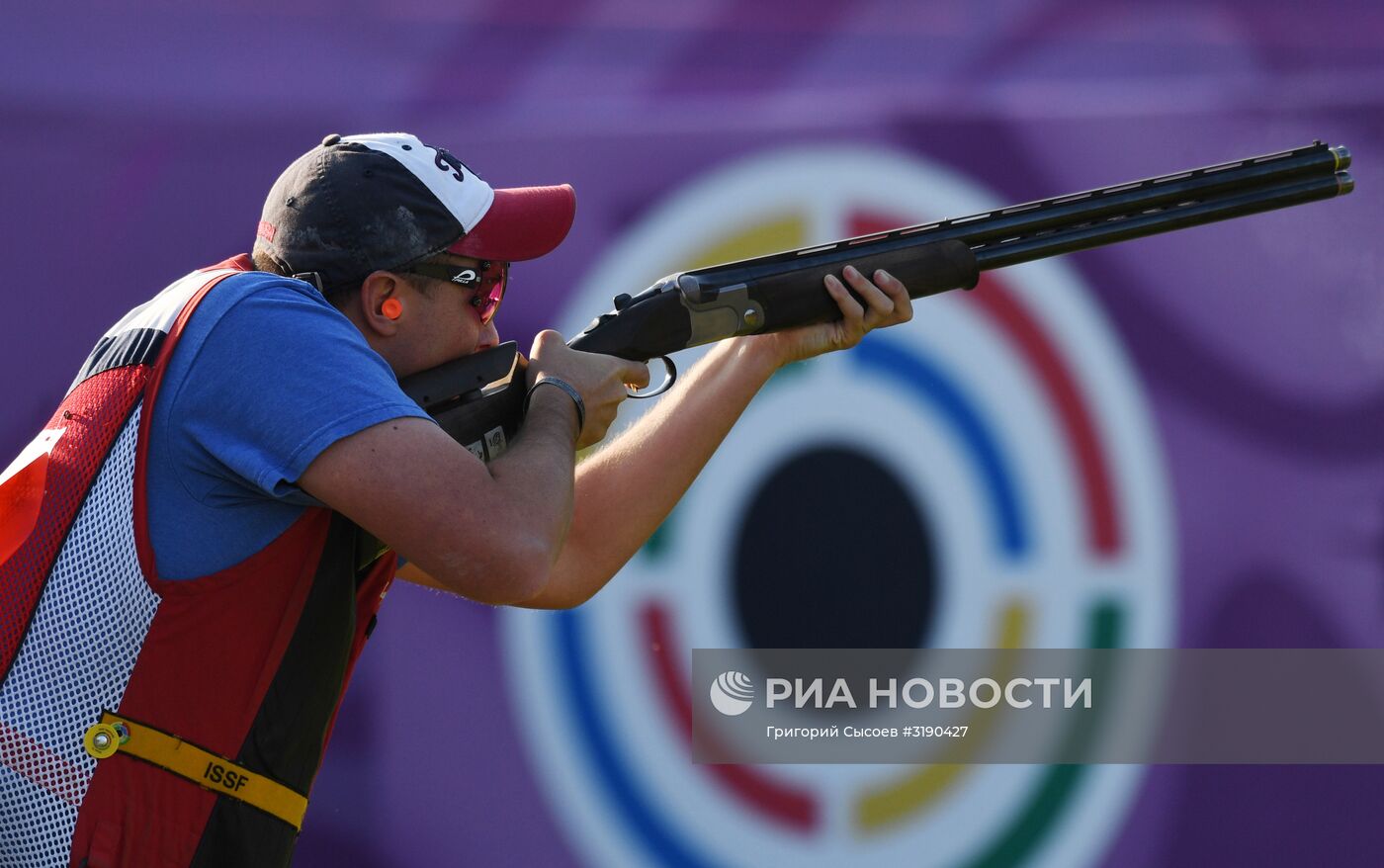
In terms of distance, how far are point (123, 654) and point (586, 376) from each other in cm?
73

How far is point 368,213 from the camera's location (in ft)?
5.74

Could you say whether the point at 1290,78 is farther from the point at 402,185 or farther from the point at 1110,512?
the point at 402,185

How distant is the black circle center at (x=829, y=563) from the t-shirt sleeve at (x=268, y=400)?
1538 mm

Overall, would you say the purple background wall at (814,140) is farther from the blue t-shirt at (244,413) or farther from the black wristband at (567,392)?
the blue t-shirt at (244,413)

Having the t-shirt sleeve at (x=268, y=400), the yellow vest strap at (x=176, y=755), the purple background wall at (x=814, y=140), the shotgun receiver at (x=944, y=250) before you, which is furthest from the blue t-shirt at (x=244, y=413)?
the purple background wall at (x=814, y=140)

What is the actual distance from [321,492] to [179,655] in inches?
10.4

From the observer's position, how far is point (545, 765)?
297cm

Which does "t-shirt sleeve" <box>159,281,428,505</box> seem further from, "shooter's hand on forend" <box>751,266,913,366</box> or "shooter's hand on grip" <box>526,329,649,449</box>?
"shooter's hand on forend" <box>751,266,913,366</box>

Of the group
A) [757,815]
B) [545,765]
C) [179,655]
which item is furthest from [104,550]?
[757,815]

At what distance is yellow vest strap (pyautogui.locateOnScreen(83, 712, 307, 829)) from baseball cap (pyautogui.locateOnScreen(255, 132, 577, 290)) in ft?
1.92

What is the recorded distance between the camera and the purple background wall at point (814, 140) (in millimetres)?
2930

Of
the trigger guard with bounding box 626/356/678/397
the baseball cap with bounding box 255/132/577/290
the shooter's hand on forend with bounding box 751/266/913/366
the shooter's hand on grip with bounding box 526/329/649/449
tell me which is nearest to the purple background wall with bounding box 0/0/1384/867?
the shooter's hand on forend with bounding box 751/266/913/366

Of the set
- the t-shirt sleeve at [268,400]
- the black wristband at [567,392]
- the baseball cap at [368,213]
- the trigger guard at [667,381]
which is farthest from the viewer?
the trigger guard at [667,381]

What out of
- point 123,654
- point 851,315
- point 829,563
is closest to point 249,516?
point 123,654
